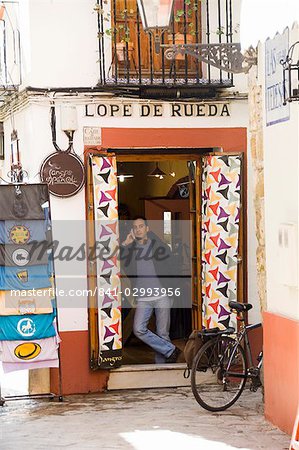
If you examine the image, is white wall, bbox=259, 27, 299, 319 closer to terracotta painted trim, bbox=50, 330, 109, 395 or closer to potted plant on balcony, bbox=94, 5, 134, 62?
potted plant on balcony, bbox=94, 5, 134, 62

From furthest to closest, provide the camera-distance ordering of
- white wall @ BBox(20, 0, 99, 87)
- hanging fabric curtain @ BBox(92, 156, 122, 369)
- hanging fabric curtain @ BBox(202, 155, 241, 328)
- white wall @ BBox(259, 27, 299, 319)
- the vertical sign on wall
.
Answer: hanging fabric curtain @ BBox(202, 155, 241, 328)
hanging fabric curtain @ BBox(92, 156, 122, 369)
white wall @ BBox(20, 0, 99, 87)
the vertical sign on wall
white wall @ BBox(259, 27, 299, 319)

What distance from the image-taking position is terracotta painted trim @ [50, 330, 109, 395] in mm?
11281

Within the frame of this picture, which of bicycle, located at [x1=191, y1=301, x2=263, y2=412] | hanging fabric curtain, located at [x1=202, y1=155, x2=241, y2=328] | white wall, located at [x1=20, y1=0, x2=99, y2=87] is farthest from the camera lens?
hanging fabric curtain, located at [x1=202, y1=155, x2=241, y2=328]

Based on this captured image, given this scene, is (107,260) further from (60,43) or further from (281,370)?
(281,370)

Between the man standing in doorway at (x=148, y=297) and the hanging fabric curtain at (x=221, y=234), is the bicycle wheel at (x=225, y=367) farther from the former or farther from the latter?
the man standing in doorway at (x=148, y=297)

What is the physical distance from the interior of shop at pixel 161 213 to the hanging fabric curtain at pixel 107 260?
2.49 feet

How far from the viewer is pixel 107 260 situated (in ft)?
37.0

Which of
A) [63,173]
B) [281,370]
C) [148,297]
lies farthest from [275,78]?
[148,297]

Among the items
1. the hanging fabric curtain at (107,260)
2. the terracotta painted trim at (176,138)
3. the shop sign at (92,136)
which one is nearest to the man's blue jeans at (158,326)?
the hanging fabric curtain at (107,260)

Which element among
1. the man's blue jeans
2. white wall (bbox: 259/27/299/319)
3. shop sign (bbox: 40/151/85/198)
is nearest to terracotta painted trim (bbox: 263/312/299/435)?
white wall (bbox: 259/27/299/319)

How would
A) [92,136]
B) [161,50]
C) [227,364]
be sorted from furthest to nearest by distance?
[161,50] < [92,136] < [227,364]

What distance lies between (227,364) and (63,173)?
300 centimetres

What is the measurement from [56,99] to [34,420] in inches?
149

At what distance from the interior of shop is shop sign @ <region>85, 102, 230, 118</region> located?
5.16ft
